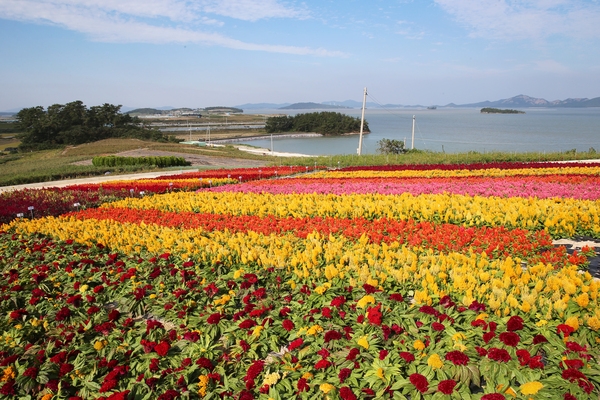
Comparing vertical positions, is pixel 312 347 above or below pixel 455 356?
below

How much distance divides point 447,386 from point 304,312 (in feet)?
5.40

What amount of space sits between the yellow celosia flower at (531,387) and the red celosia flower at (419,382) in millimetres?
624

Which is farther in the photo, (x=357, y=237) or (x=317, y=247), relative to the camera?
(x=357, y=237)

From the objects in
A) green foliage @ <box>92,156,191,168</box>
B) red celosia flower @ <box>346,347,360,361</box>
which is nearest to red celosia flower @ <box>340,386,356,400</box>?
red celosia flower @ <box>346,347,360,361</box>

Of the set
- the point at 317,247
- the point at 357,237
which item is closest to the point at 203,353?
the point at 317,247

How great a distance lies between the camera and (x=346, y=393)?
2.73m

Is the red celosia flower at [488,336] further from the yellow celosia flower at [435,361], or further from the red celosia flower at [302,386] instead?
the red celosia flower at [302,386]

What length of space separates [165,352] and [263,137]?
3861 inches

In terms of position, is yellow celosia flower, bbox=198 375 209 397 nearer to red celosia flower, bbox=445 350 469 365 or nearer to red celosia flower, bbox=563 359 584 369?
red celosia flower, bbox=445 350 469 365

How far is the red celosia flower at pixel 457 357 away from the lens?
2.88 meters

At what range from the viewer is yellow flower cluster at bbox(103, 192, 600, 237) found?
22.0ft

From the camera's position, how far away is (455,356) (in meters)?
2.90

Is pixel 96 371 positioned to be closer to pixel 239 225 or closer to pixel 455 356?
pixel 455 356

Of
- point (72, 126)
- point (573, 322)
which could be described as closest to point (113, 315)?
point (573, 322)
